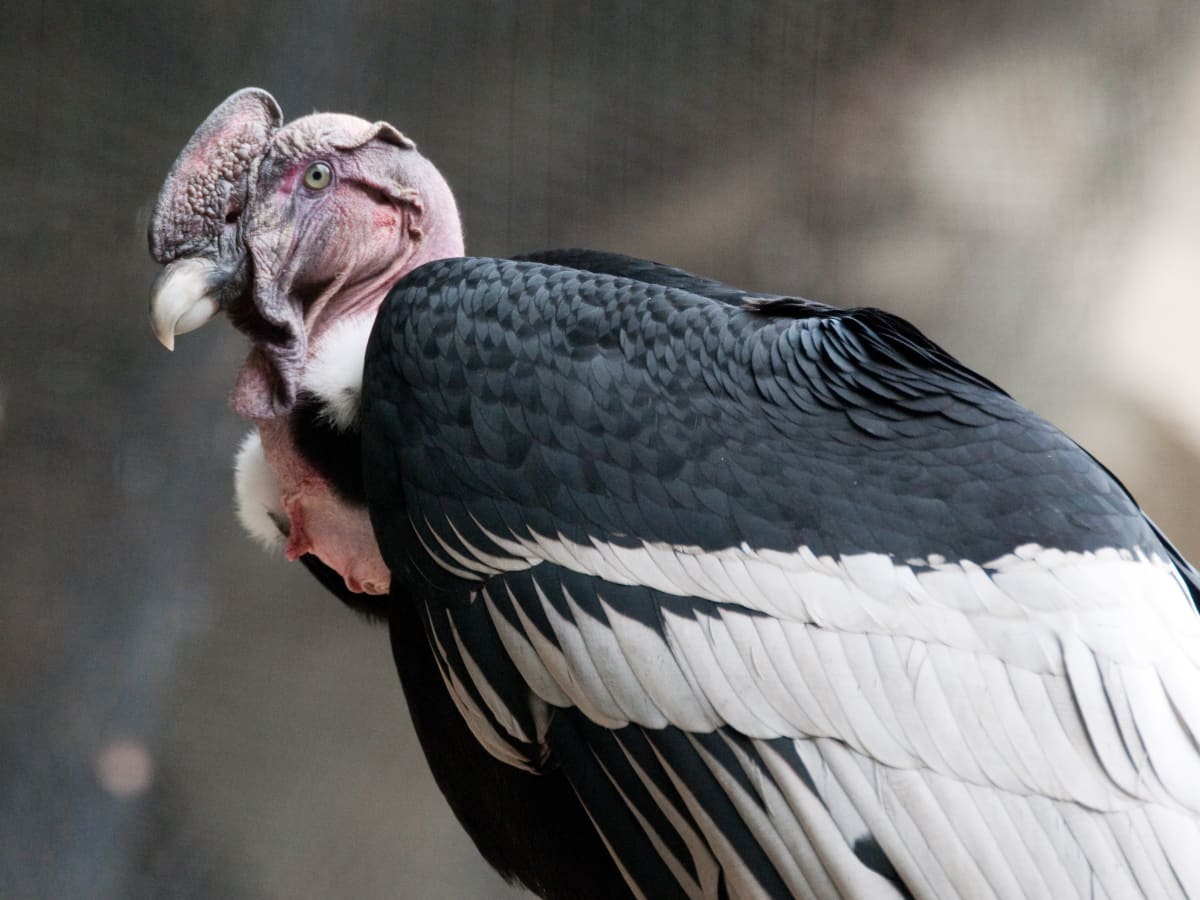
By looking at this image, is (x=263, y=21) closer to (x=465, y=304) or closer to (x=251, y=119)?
(x=251, y=119)

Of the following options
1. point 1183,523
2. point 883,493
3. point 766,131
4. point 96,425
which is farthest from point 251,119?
point 1183,523

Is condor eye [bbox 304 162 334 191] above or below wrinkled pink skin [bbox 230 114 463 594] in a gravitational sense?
above

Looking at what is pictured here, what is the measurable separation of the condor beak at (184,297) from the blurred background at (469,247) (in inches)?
34.1

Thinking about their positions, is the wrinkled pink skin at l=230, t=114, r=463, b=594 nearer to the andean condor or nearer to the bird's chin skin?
the bird's chin skin

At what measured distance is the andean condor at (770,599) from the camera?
999mm

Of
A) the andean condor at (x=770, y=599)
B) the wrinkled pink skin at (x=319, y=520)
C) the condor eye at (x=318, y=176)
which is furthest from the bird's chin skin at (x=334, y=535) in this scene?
the condor eye at (x=318, y=176)

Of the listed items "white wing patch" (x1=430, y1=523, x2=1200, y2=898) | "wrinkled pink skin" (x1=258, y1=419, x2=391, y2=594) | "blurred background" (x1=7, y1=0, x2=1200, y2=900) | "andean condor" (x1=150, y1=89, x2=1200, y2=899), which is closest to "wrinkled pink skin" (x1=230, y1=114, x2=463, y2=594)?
"wrinkled pink skin" (x1=258, y1=419, x2=391, y2=594)

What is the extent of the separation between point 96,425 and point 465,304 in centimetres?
125

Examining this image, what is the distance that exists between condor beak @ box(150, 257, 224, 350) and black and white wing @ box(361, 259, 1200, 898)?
0.26 meters

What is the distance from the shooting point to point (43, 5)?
2105 mm

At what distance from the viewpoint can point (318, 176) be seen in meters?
1.40

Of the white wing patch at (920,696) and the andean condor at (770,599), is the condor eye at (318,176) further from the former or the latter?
the white wing patch at (920,696)

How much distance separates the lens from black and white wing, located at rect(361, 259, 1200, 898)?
997 millimetres

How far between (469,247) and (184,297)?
984 mm
